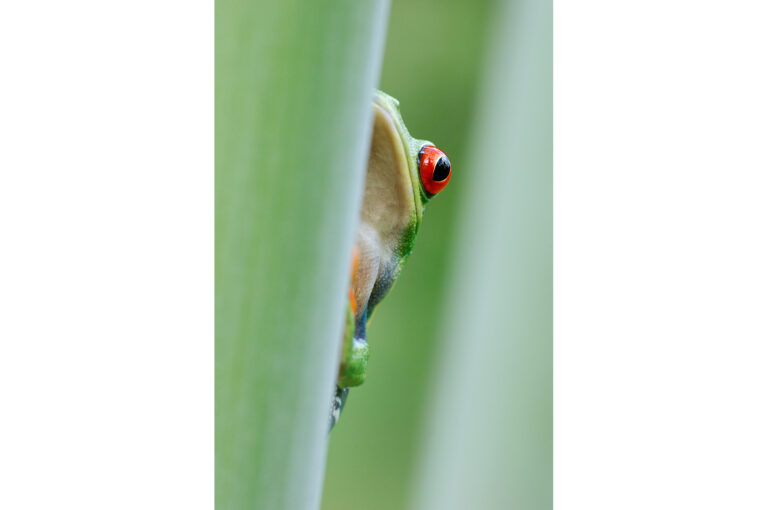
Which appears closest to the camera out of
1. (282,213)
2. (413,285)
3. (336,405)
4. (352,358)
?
(282,213)

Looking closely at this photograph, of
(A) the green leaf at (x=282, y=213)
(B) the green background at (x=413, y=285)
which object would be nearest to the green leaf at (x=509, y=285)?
(B) the green background at (x=413, y=285)

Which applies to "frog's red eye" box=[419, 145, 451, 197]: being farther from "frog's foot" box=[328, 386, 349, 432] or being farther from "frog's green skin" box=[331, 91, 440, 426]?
"frog's foot" box=[328, 386, 349, 432]

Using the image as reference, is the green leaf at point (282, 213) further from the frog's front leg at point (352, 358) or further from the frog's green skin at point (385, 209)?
the frog's green skin at point (385, 209)

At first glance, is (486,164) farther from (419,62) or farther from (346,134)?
(346,134)

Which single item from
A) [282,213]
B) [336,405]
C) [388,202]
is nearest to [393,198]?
[388,202]

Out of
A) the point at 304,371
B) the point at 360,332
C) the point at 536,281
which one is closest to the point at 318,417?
the point at 304,371

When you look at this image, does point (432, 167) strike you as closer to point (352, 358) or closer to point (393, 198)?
point (393, 198)

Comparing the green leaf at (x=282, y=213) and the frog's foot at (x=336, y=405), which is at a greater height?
the green leaf at (x=282, y=213)

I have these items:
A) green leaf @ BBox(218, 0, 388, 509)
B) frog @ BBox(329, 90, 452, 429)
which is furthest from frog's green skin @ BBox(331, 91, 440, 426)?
green leaf @ BBox(218, 0, 388, 509)
